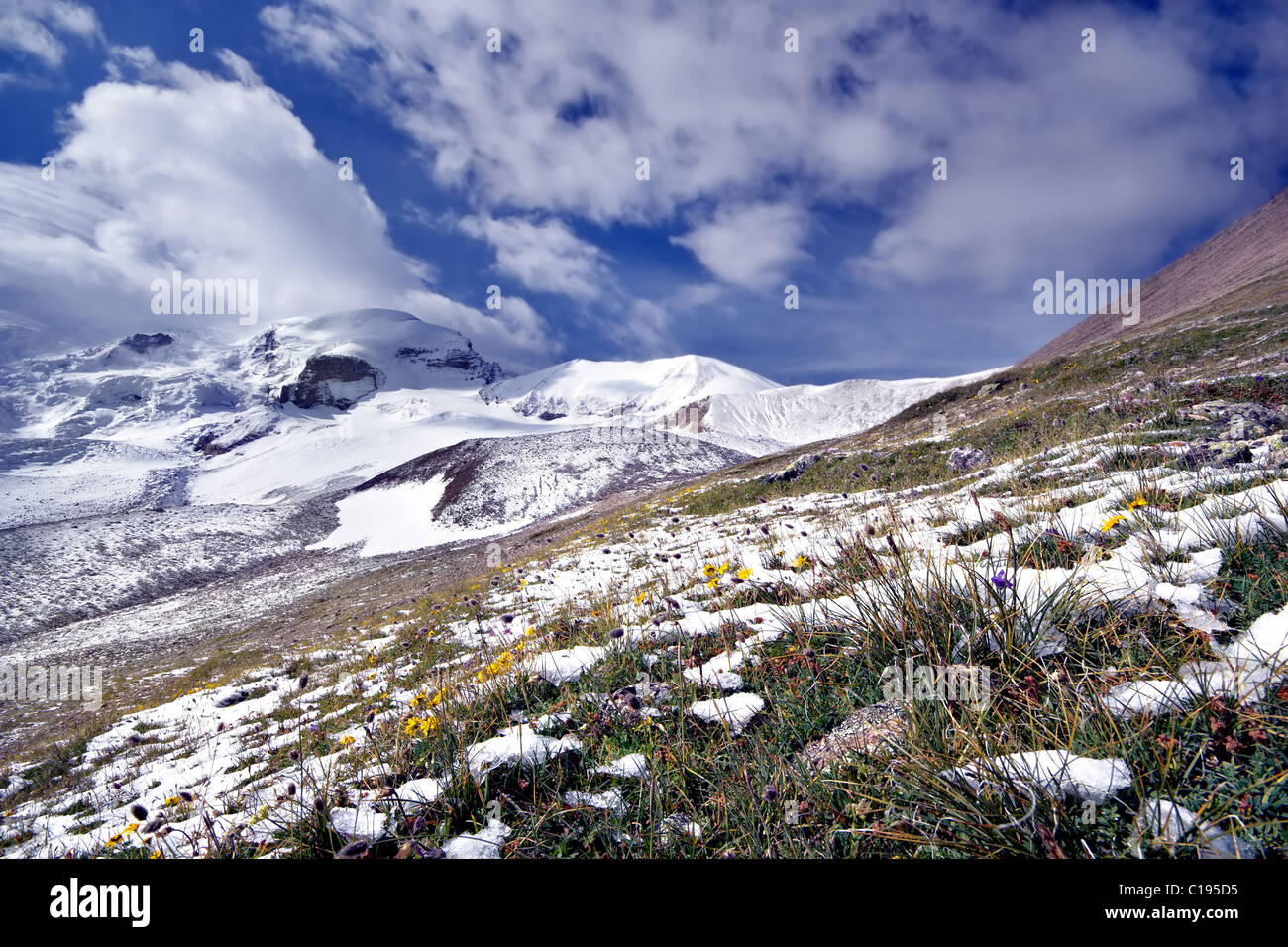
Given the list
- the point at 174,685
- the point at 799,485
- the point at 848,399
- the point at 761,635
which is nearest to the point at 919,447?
the point at 799,485

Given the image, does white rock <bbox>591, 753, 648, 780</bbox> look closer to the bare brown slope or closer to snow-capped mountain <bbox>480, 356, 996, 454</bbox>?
the bare brown slope

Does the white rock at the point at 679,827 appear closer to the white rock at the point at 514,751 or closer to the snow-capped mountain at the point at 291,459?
the white rock at the point at 514,751

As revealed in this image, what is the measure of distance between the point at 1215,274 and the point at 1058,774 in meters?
73.2

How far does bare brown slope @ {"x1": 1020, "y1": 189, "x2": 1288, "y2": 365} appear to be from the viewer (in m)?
37.1

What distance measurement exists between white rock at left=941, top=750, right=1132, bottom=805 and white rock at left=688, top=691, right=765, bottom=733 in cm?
103

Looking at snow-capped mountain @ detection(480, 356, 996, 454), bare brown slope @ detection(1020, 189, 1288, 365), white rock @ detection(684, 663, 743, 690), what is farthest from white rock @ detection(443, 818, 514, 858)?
snow-capped mountain @ detection(480, 356, 996, 454)

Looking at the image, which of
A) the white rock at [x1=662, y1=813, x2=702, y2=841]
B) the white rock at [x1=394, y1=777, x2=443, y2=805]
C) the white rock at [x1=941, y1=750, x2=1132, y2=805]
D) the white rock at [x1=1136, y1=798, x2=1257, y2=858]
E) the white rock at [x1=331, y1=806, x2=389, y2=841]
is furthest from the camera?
the white rock at [x1=394, y1=777, x2=443, y2=805]

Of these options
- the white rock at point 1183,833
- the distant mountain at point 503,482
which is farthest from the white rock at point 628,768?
the distant mountain at point 503,482

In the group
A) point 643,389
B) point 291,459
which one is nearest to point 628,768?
point 291,459

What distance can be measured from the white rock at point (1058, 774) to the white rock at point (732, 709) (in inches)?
40.4

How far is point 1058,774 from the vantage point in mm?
1586

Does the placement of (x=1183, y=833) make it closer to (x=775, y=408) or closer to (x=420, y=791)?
(x=420, y=791)

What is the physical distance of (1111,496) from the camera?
4355 mm
